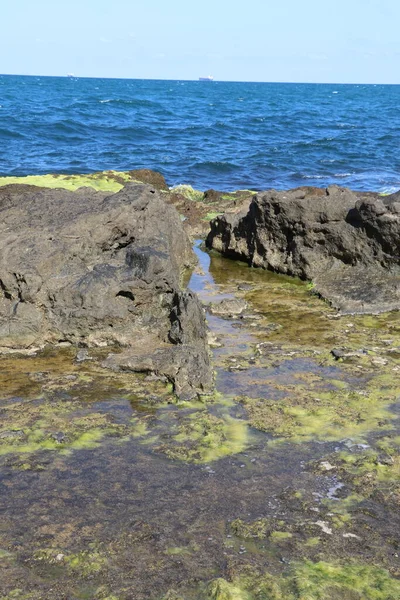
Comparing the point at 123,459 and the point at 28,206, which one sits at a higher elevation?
the point at 28,206

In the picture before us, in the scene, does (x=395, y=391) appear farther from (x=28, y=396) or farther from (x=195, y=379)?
(x=28, y=396)

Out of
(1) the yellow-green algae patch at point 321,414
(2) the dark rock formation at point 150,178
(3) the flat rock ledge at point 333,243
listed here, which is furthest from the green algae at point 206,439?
(2) the dark rock formation at point 150,178

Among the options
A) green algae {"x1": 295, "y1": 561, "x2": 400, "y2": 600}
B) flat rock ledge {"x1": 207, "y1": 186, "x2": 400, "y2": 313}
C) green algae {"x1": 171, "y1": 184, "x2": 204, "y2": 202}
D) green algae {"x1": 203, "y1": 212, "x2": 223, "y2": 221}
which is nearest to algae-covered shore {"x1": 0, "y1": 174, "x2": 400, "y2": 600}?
green algae {"x1": 295, "y1": 561, "x2": 400, "y2": 600}

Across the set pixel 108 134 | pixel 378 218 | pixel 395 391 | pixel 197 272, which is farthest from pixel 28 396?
pixel 108 134

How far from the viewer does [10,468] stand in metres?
5.64

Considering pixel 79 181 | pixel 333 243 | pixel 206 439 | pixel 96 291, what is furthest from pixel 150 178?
pixel 206 439

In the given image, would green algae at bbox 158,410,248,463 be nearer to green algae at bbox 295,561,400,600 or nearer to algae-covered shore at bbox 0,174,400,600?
algae-covered shore at bbox 0,174,400,600

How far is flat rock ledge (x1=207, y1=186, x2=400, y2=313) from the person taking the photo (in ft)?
33.9

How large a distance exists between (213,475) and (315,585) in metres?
1.43

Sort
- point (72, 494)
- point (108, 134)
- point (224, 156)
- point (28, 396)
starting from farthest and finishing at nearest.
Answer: point (108, 134) < point (224, 156) < point (28, 396) < point (72, 494)

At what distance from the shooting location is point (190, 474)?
220 inches

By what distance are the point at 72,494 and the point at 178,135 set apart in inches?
1287

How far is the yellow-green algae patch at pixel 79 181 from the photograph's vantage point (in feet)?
57.5

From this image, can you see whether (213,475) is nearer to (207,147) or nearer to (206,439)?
(206,439)
